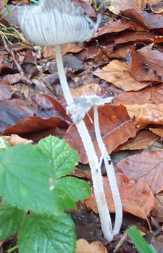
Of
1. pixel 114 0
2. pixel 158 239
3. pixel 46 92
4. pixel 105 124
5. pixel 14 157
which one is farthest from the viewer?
pixel 114 0

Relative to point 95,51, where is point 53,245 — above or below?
above

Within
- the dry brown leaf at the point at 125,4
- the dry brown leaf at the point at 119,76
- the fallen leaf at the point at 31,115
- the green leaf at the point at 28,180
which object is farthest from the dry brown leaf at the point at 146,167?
the dry brown leaf at the point at 125,4

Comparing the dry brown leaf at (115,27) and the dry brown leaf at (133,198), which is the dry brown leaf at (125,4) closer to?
the dry brown leaf at (115,27)

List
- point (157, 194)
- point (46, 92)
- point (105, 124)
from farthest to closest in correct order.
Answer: point (46, 92) < point (105, 124) < point (157, 194)

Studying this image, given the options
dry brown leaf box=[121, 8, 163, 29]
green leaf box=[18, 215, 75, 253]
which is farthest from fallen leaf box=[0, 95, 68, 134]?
dry brown leaf box=[121, 8, 163, 29]

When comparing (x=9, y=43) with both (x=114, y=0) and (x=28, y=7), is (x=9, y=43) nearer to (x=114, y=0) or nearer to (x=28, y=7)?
(x=114, y=0)

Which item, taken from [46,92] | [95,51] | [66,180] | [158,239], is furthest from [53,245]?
[95,51]
